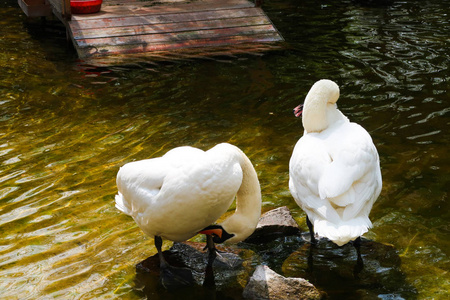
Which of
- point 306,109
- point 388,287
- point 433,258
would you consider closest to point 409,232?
point 433,258

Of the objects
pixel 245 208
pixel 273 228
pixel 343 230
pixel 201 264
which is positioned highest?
pixel 343 230

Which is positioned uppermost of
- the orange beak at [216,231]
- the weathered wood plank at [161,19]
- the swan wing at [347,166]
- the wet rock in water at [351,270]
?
the swan wing at [347,166]

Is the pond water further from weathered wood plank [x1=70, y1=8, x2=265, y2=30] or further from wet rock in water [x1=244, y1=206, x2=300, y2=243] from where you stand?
weathered wood plank [x1=70, y1=8, x2=265, y2=30]

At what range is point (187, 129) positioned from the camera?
7727mm

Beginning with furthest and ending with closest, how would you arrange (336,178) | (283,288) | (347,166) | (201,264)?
(201,264) < (347,166) < (336,178) < (283,288)

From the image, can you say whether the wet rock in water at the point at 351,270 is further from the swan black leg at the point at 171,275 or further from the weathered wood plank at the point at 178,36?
the weathered wood plank at the point at 178,36

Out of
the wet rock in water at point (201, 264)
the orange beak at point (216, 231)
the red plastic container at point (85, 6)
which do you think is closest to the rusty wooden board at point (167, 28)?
the red plastic container at point (85, 6)

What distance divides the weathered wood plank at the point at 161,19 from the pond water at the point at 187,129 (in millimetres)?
702

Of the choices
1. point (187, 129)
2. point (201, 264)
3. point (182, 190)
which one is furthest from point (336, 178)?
point (187, 129)

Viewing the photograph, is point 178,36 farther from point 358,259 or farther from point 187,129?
point 358,259

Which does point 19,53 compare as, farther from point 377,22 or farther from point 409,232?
point 409,232

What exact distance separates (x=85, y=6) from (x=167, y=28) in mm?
1693

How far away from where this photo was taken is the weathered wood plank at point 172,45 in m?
10.4

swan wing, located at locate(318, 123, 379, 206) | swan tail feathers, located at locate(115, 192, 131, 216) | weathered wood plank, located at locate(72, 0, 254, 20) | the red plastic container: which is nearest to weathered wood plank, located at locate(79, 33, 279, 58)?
weathered wood plank, located at locate(72, 0, 254, 20)
